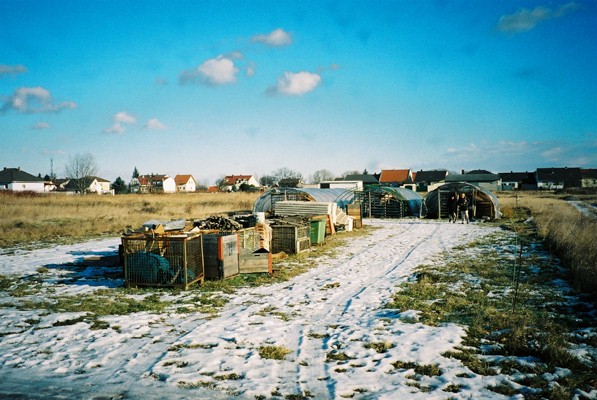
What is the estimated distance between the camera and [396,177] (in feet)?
304

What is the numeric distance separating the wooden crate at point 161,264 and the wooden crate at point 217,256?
1.45 ft

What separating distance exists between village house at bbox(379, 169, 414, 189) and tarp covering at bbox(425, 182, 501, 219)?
57342mm

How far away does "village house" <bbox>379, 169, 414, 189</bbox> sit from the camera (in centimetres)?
9037

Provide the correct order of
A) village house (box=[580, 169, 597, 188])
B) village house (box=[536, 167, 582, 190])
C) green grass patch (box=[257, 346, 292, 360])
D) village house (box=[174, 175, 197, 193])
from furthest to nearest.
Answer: village house (box=[174, 175, 197, 193]) → village house (box=[580, 169, 597, 188]) → village house (box=[536, 167, 582, 190]) → green grass patch (box=[257, 346, 292, 360])

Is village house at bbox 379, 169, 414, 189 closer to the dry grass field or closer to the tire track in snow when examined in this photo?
the dry grass field

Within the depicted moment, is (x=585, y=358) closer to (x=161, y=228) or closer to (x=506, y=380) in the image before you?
(x=506, y=380)

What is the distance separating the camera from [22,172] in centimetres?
7362

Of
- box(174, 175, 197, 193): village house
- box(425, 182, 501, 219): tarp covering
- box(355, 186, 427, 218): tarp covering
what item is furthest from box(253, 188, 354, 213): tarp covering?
box(174, 175, 197, 193): village house

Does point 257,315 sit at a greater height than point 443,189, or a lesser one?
lesser

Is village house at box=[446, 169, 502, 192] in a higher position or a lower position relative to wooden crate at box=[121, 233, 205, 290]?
higher

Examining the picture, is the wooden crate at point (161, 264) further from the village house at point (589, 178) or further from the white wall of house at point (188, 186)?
the white wall of house at point (188, 186)

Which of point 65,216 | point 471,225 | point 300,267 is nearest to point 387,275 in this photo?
point 300,267

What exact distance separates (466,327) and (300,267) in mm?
6745

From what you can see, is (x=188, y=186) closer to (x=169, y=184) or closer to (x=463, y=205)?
(x=169, y=184)
